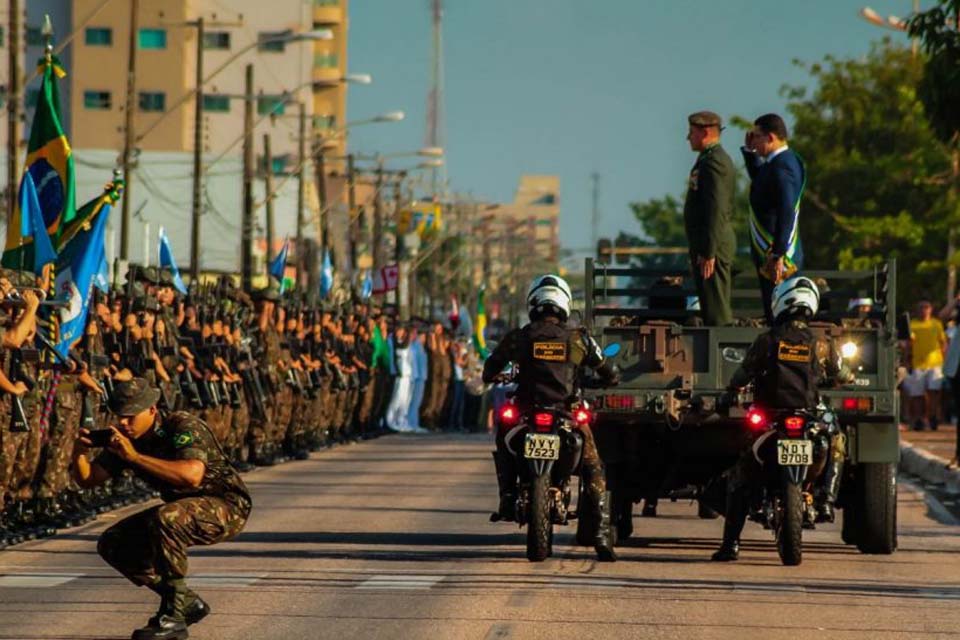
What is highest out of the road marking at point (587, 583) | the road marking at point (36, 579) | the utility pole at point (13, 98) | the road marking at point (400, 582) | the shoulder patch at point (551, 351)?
the utility pole at point (13, 98)

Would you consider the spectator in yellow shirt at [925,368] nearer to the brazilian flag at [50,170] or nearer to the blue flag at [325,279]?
the blue flag at [325,279]

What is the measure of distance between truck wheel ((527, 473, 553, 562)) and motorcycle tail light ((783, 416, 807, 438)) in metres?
1.53

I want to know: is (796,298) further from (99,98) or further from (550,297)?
(99,98)

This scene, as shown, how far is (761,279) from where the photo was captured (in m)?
18.1

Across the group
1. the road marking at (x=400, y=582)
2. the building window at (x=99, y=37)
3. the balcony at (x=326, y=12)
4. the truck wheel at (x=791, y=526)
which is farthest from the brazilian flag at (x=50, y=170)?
the balcony at (x=326, y=12)

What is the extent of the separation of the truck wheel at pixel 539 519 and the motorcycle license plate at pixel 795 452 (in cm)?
147

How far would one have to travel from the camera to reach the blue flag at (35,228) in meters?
22.0

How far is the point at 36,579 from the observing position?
1521 cm

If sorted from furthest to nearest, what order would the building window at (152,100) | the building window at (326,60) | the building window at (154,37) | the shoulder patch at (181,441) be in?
the building window at (326,60) → the building window at (152,100) → the building window at (154,37) → the shoulder patch at (181,441)

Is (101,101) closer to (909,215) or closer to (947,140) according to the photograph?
(909,215)

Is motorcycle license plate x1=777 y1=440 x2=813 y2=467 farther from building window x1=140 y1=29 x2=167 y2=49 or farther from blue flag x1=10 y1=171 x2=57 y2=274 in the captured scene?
building window x1=140 y1=29 x2=167 y2=49

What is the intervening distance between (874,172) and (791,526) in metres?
43.5

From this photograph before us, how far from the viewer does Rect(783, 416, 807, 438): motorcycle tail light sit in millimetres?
16047

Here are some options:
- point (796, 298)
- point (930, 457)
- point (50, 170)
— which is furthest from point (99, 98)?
point (796, 298)
